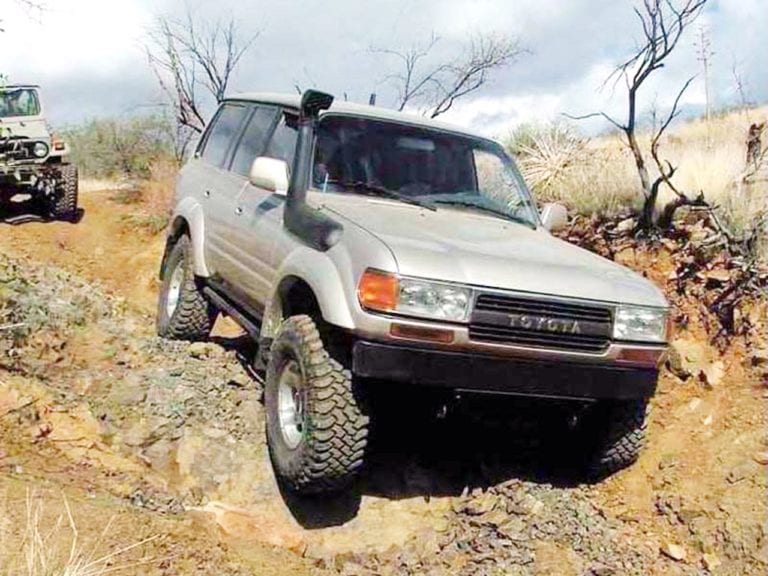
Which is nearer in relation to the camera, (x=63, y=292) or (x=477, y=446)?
(x=477, y=446)

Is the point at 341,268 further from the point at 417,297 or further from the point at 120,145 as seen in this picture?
the point at 120,145

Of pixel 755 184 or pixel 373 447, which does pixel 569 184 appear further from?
pixel 373 447

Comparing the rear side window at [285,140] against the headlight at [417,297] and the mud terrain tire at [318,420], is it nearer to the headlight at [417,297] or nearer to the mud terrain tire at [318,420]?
the mud terrain tire at [318,420]

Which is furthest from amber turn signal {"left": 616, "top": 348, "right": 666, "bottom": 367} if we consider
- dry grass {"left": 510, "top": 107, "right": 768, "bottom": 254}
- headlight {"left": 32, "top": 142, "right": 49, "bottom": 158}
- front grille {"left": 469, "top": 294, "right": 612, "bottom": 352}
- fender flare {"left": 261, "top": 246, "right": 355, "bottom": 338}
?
headlight {"left": 32, "top": 142, "right": 49, "bottom": 158}

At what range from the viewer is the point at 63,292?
23.7ft

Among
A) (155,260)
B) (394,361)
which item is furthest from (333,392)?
(155,260)

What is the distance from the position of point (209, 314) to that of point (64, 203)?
8.42 metres

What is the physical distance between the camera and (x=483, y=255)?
3.79 meters

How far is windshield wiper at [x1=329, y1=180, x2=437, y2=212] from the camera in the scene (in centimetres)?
479

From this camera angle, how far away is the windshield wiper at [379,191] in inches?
189

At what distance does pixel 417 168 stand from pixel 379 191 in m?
0.42

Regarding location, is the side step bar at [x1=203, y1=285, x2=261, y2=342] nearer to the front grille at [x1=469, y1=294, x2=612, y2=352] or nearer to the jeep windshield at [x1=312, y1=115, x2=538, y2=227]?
the jeep windshield at [x1=312, y1=115, x2=538, y2=227]

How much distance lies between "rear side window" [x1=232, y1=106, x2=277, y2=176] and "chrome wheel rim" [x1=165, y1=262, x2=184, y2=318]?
3.56 ft

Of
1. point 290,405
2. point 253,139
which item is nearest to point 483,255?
point 290,405
